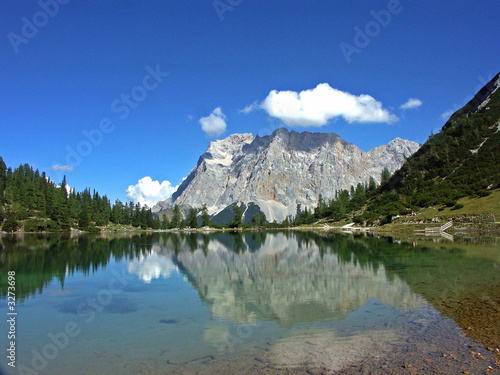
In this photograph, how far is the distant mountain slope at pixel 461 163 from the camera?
8856 centimetres

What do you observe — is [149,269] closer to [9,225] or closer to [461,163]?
[461,163]

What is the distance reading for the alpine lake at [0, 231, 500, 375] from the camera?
10.3 meters

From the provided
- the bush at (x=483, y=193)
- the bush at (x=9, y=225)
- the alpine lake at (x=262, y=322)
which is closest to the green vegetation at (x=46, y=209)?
the bush at (x=9, y=225)

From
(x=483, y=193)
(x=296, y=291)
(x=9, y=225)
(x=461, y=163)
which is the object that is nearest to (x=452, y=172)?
(x=461, y=163)

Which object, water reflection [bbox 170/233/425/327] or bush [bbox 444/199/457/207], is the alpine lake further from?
bush [bbox 444/199/457/207]

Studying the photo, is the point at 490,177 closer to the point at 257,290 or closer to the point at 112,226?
the point at 257,290

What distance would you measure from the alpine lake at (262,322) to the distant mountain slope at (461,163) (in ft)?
242

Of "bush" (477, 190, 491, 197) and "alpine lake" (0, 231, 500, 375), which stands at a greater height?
"bush" (477, 190, 491, 197)

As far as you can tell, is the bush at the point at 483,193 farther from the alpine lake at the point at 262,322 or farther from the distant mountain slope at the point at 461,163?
the alpine lake at the point at 262,322

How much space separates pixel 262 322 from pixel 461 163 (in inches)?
4827

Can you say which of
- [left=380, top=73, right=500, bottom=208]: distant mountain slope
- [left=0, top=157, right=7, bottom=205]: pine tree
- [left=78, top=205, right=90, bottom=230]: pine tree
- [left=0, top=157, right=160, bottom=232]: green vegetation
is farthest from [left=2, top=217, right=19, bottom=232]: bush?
[left=380, top=73, right=500, bottom=208]: distant mountain slope

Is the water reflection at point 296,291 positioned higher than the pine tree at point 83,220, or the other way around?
the pine tree at point 83,220

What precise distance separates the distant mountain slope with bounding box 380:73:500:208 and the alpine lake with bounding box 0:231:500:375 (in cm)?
7365

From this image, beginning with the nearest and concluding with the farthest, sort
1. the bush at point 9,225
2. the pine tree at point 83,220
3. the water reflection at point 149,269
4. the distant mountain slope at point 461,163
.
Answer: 1. the water reflection at point 149,269
2. the distant mountain slope at point 461,163
3. the bush at point 9,225
4. the pine tree at point 83,220
